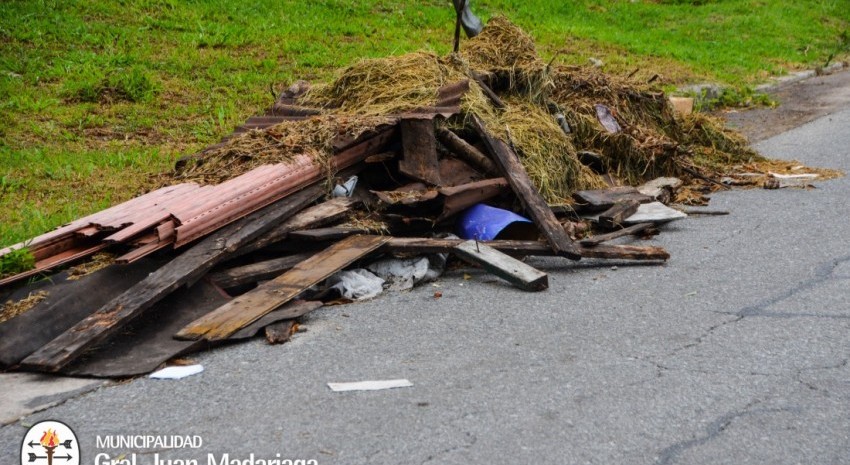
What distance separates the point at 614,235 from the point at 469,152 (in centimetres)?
126

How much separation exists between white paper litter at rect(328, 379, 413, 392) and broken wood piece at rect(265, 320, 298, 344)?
0.62 meters

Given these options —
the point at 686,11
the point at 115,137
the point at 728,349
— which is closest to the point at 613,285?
the point at 728,349

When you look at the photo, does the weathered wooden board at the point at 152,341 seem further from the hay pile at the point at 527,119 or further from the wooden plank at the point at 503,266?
the wooden plank at the point at 503,266

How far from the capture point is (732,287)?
5344 mm

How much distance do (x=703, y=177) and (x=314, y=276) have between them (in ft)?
14.8

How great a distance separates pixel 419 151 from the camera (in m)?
6.30

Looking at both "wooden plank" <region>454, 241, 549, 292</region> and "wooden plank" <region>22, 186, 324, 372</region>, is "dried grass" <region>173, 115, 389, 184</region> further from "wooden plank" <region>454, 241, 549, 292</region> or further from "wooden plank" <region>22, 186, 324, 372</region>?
"wooden plank" <region>454, 241, 549, 292</region>

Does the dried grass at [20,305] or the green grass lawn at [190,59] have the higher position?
the green grass lawn at [190,59]

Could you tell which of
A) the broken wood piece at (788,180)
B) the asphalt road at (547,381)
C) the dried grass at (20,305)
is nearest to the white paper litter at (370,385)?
the asphalt road at (547,381)

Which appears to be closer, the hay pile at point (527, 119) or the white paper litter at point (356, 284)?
the white paper litter at point (356, 284)

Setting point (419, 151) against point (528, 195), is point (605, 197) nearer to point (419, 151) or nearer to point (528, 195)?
point (528, 195)

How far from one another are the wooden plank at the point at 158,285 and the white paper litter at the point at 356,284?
548 mm

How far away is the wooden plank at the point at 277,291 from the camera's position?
4.43 meters

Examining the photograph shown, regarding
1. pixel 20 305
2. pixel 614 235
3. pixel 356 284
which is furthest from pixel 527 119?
pixel 20 305
